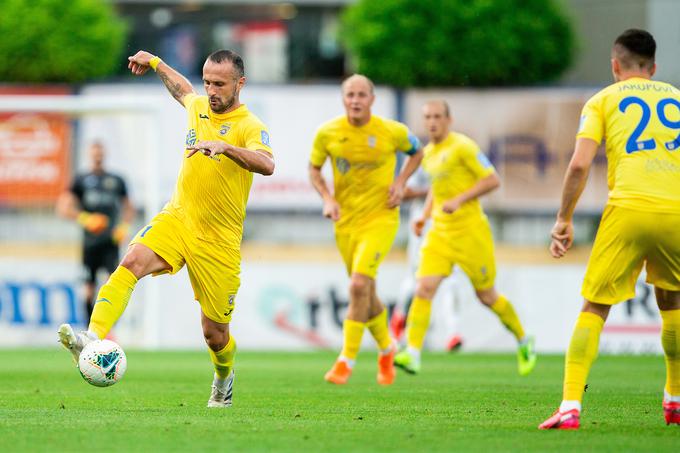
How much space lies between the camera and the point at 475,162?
534 inches

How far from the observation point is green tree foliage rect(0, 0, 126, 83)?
24.7 metres

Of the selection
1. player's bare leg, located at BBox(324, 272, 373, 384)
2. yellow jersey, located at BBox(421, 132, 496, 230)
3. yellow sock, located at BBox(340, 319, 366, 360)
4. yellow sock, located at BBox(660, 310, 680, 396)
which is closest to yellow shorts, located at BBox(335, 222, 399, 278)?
player's bare leg, located at BBox(324, 272, 373, 384)

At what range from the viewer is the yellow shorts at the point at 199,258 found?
8836mm

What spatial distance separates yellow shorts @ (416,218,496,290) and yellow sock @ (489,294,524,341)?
1.11 feet

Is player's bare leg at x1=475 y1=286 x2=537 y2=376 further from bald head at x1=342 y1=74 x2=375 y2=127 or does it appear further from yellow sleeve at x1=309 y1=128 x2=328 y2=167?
bald head at x1=342 y1=74 x2=375 y2=127

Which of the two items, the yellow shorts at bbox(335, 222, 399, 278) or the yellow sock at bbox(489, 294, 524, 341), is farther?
the yellow sock at bbox(489, 294, 524, 341)

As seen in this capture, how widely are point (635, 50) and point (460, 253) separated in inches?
221

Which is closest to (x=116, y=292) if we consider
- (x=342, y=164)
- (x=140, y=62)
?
(x=140, y=62)

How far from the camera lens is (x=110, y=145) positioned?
2058 cm

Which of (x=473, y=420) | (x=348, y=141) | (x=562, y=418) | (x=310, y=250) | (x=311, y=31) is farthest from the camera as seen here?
(x=311, y=31)

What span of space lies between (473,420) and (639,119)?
2092 mm

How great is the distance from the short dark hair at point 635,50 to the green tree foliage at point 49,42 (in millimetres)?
17862

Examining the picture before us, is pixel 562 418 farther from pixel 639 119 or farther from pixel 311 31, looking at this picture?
pixel 311 31

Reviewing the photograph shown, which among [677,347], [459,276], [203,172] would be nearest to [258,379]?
[203,172]
